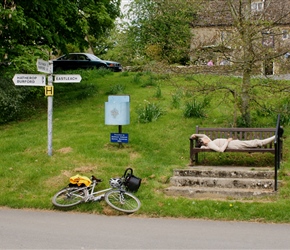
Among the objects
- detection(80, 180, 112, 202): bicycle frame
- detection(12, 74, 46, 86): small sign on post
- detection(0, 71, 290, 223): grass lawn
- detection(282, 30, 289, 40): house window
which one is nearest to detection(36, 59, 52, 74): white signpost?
detection(12, 74, 46, 86): small sign on post

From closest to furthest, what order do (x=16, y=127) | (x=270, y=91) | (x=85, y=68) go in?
(x=270, y=91) → (x=16, y=127) → (x=85, y=68)

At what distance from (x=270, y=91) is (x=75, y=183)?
6.03 meters

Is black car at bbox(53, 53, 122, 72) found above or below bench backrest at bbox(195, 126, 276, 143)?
above

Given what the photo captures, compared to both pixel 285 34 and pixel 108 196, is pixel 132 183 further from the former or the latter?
pixel 285 34

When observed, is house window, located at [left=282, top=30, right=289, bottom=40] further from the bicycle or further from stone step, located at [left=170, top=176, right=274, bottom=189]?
the bicycle

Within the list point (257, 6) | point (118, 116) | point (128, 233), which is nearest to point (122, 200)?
point (128, 233)

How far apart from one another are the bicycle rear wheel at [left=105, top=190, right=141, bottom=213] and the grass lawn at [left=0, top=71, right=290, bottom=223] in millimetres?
141

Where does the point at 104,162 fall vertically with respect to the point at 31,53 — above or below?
below

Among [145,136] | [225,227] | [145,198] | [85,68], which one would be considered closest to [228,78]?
[145,136]

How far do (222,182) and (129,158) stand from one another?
267cm

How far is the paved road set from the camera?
679 cm

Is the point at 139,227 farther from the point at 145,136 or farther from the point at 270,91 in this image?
the point at 270,91

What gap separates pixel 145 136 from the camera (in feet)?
42.8

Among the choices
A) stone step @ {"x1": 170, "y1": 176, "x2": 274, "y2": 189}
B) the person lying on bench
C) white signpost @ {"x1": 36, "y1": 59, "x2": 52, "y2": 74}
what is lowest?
stone step @ {"x1": 170, "y1": 176, "x2": 274, "y2": 189}
